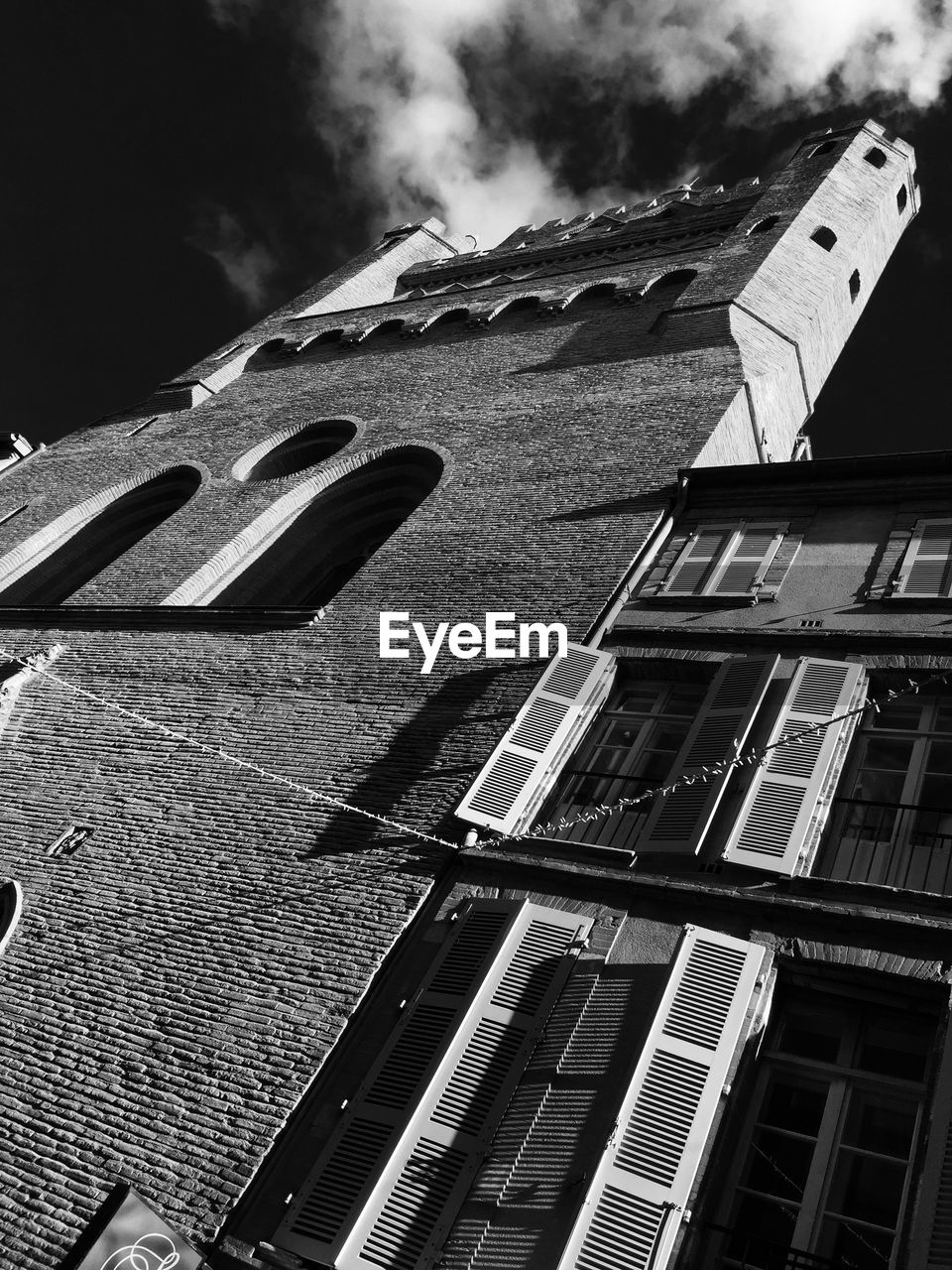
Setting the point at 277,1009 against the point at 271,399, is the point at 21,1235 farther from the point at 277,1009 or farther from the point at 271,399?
the point at 271,399

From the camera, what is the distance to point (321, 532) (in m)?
14.2

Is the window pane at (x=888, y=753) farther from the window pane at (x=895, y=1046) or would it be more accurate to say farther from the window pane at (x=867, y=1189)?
the window pane at (x=867, y=1189)

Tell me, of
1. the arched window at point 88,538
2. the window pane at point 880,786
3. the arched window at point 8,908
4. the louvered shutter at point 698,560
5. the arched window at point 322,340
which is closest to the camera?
the window pane at point 880,786

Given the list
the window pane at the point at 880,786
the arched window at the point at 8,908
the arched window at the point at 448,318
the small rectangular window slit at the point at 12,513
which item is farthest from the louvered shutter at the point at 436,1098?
the arched window at the point at 448,318

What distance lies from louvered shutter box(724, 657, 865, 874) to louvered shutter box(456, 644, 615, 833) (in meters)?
1.52

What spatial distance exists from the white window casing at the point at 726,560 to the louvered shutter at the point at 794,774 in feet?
5.21

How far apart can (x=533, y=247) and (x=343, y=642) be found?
15.7 metres

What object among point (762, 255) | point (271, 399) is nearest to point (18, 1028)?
point (271, 399)

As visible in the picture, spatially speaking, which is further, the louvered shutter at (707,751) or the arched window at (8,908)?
the arched window at (8,908)

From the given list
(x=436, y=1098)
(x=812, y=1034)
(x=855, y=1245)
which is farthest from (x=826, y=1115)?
(x=436, y=1098)

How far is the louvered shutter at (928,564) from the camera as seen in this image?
327 inches

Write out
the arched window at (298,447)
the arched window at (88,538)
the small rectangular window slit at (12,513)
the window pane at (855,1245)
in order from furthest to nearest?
the small rectangular window slit at (12,513) → the arched window at (298,447) → the arched window at (88,538) → the window pane at (855,1245)

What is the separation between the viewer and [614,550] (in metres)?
9.84

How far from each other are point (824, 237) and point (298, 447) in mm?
9618
